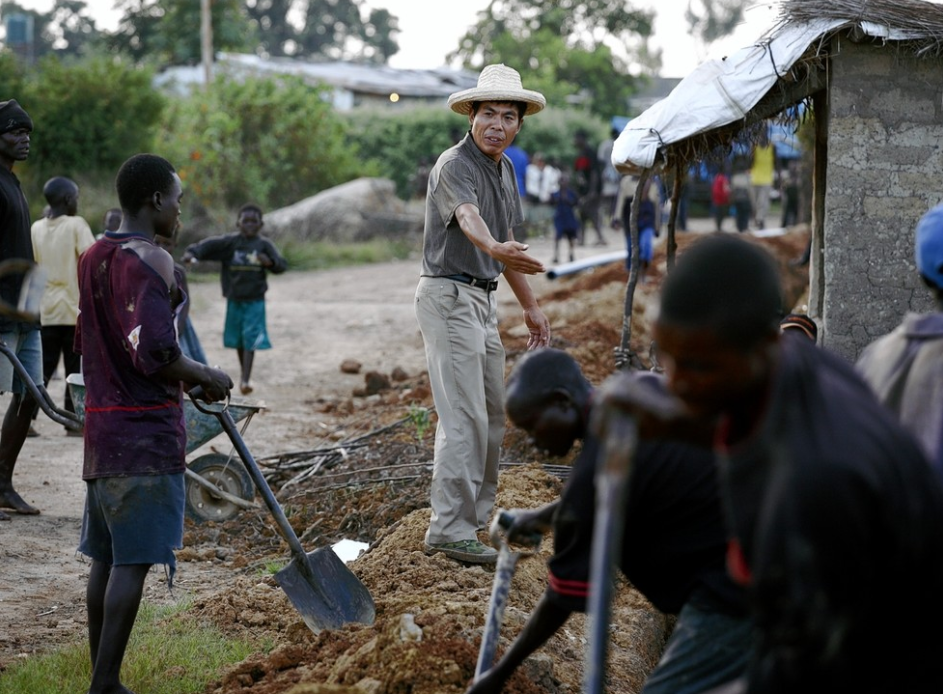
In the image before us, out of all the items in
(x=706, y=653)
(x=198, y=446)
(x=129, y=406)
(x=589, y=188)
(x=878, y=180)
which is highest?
(x=589, y=188)

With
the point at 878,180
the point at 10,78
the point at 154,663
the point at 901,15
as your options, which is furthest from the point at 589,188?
the point at 154,663

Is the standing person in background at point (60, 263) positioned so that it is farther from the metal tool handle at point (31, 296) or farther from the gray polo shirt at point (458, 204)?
the gray polo shirt at point (458, 204)

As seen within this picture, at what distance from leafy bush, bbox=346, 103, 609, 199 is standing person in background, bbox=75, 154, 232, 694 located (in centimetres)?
2751

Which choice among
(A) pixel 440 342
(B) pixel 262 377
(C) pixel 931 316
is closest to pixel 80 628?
(A) pixel 440 342

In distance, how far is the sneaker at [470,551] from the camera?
16.6 feet

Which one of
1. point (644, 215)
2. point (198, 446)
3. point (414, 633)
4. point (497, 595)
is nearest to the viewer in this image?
point (497, 595)

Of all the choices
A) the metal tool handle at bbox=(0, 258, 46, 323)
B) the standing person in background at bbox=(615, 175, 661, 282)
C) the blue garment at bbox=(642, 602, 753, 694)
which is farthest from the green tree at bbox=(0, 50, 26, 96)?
the blue garment at bbox=(642, 602, 753, 694)

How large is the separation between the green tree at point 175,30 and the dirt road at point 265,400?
20.0 m

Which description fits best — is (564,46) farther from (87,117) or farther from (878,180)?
(878,180)

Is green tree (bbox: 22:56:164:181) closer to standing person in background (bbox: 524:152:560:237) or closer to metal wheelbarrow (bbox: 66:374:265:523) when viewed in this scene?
standing person in background (bbox: 524:152:560:237)

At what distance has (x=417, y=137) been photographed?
107 ft

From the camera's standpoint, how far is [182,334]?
7.65 meters

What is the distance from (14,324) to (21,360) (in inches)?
8.6

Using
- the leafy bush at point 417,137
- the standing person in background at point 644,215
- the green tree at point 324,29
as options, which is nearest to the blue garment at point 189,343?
the standing person in background at point 644,215
